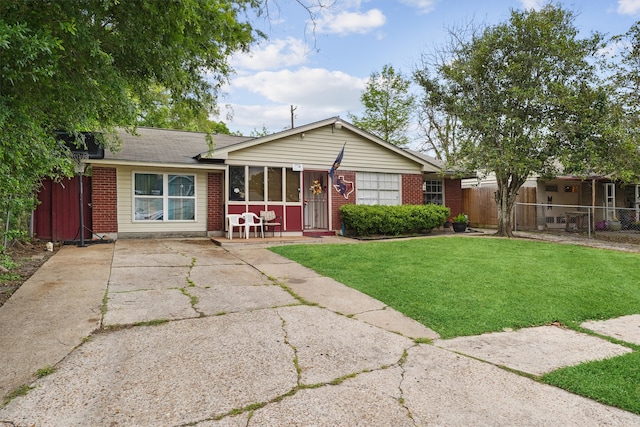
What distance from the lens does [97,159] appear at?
1044 centimetres

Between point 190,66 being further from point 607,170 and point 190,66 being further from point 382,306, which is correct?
point 607,170

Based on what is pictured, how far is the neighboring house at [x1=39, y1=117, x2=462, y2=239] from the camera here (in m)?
11.2

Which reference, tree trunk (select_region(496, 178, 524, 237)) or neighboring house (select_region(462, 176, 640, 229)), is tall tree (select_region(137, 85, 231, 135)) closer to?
tree trunk (select_region(496, 178, 524, 237))

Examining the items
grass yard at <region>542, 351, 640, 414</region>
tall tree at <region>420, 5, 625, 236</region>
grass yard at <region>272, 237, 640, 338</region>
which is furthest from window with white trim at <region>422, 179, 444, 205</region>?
grass yard at <region>542, 351, 640, 414</region>

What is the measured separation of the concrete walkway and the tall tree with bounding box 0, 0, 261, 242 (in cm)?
159

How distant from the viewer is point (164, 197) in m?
11.8

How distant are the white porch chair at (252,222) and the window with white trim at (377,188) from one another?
3.72 m

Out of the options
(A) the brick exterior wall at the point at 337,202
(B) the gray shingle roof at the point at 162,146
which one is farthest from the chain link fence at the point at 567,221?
(B) the gray shingle roof at the point at 162,146

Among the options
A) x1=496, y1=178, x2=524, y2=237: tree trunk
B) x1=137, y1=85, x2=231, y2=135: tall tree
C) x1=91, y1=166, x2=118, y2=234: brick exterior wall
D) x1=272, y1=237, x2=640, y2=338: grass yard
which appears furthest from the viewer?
x1=496, y1=178, x2=524, y2=237: tree trunk

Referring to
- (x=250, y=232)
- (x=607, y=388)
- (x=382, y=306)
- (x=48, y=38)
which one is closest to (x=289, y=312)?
(x=382, y=306)

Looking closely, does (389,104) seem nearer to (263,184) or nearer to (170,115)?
(170,115)

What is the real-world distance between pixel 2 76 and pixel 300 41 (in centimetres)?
319

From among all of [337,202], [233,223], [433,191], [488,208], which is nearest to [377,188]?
[337,202]

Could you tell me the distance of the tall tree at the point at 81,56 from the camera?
9.18 ft
